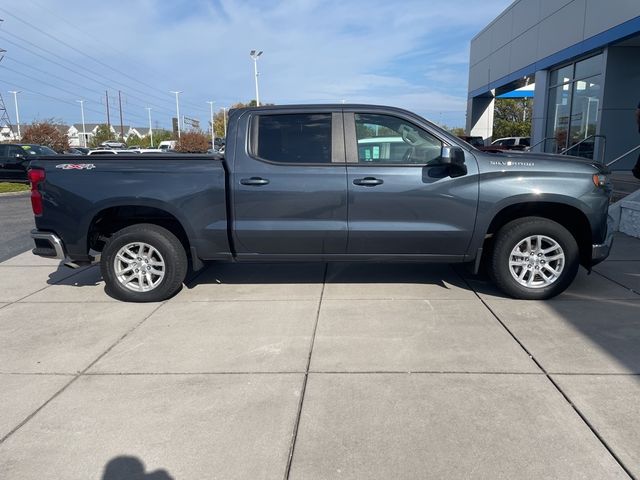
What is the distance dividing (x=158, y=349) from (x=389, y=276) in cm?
301

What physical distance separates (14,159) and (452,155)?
18971mm

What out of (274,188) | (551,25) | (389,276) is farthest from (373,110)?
(551,25)

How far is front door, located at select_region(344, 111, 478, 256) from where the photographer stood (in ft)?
16.5

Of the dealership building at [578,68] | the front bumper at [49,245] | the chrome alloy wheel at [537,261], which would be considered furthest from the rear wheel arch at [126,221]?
the dealership building at [578,68]

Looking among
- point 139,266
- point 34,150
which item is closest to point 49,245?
point 139,266

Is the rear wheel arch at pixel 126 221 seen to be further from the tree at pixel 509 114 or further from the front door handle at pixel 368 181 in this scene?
the tree at pixel 509 114

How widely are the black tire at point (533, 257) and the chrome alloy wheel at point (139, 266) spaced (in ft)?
11.3

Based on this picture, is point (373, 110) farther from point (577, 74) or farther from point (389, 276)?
point (577, 74)

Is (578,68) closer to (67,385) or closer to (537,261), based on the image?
A: (537,261)

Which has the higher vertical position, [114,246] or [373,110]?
[373,110]

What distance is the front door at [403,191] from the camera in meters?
5.02

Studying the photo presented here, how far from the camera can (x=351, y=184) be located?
503cm

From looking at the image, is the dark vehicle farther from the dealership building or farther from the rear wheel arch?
the dealership building

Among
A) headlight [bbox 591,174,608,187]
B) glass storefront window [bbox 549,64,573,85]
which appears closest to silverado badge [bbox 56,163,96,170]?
headlight [bbox 591,174,608,187]
